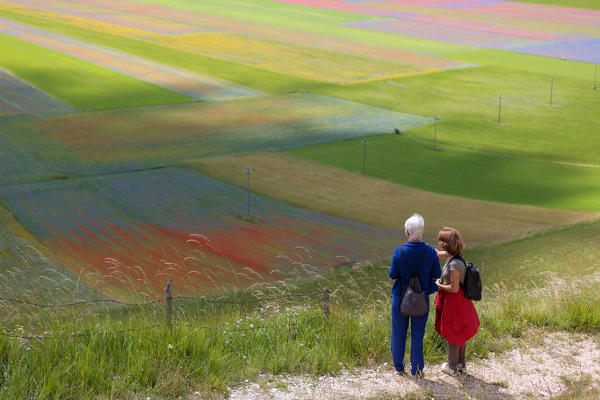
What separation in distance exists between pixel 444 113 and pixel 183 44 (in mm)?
35155

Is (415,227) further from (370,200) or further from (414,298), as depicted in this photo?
(370,200)

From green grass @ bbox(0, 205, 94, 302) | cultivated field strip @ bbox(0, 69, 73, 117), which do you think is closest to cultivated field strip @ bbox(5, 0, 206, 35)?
cultivated field strip @ bbox(0, 69, 73, 117)

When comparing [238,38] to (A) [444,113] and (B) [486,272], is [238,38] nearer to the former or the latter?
(A) [444,113]

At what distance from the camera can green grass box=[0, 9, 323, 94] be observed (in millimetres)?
64438

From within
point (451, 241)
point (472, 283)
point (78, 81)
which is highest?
point (451, 241)

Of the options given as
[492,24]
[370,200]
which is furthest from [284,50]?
[370,200]

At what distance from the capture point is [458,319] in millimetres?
9602

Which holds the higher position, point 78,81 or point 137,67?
point 137,67

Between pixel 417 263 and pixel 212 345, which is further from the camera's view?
pixel 212 345

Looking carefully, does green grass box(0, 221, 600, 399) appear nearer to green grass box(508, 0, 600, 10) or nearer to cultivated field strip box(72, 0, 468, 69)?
cultivated field strip box(72, 0, 468, 69)

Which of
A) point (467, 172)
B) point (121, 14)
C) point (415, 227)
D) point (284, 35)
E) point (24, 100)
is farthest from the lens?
point (121, 14)

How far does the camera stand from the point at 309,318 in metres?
10.9

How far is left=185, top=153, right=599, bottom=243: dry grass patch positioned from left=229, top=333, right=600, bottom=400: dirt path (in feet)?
69.0

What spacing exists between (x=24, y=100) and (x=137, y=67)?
15094 millimetres
